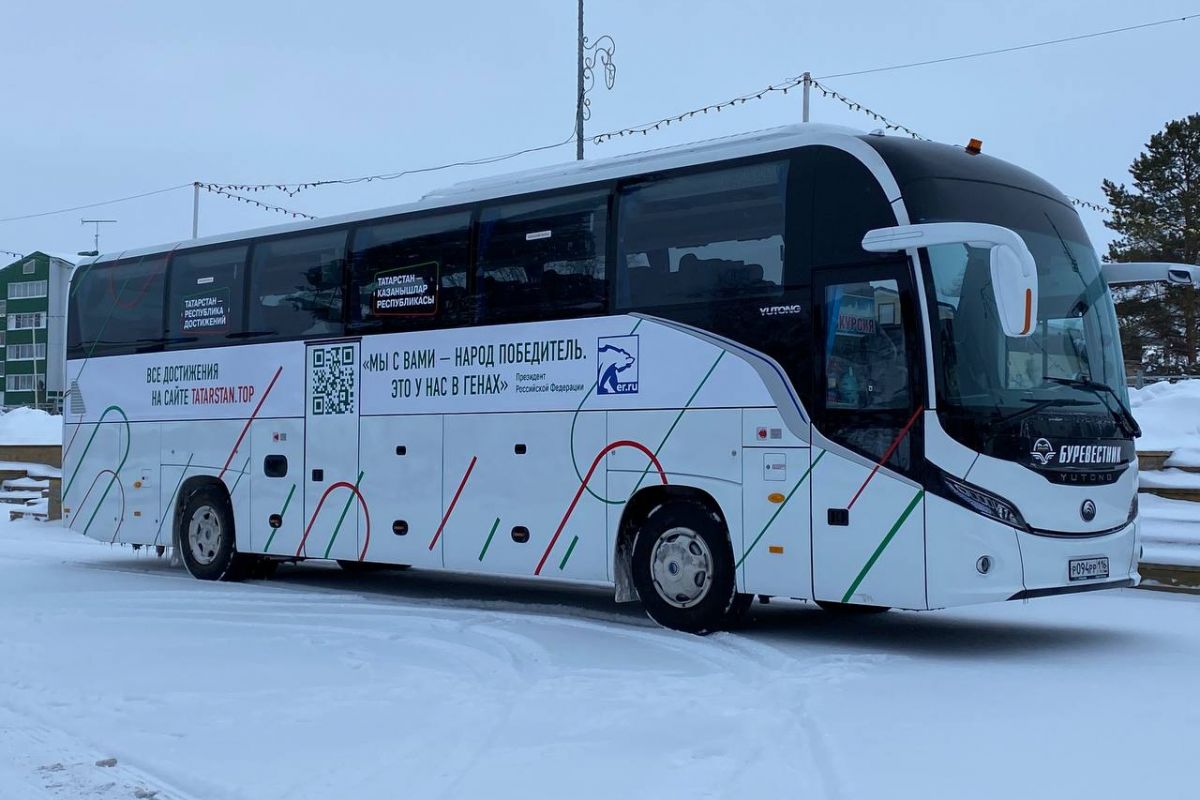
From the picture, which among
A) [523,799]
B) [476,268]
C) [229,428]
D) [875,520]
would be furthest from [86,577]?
[523,799]

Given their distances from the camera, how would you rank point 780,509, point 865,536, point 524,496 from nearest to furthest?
point 865,536 < point 780,509 < point 524,496

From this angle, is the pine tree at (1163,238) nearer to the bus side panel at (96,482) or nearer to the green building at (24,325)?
the bus side panel at (96,482)

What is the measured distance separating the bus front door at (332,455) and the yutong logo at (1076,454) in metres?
7.14

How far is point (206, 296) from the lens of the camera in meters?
15.9

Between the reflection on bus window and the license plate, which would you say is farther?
the reflection on bus window

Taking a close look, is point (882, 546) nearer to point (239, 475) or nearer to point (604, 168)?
point (604, 168)

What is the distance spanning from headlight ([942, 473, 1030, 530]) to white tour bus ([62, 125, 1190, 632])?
0.8 inches

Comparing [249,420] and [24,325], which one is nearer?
[249,420]

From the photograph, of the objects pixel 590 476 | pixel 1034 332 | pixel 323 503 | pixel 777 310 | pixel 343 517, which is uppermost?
pixel 777 310

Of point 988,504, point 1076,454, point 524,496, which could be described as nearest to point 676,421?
point 524,496

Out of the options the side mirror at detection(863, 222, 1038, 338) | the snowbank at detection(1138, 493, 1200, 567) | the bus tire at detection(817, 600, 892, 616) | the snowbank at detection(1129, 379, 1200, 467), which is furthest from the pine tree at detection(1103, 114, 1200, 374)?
the side mirror at detection(863, 222, 1038, 338)

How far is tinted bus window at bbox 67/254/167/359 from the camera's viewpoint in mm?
16672

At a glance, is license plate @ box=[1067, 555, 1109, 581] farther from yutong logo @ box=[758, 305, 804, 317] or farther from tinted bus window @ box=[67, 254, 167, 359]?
tinted bus window @ box=[67, 254, 167, 359]

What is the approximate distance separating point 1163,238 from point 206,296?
109 ft
